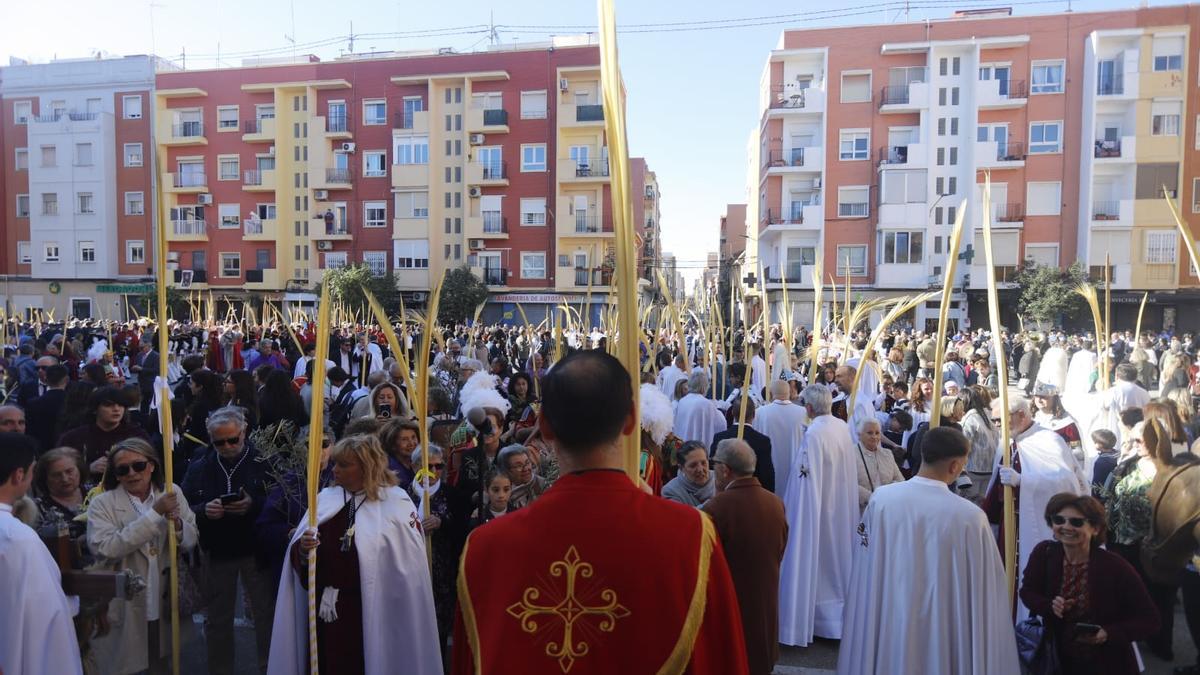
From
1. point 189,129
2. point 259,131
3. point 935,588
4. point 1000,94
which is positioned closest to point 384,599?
point 935,588

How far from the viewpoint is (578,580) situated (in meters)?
1.77

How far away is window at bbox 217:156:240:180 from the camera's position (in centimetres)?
4278

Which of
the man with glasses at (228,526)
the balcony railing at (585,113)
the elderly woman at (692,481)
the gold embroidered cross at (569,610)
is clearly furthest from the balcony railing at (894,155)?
the gold embroidered cross at (569,610)

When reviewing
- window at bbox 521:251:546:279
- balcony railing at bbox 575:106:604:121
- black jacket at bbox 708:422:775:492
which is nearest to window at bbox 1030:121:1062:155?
balcony railing at bbox 575:106:604:121

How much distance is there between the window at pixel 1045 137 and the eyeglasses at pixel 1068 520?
39.2 metres

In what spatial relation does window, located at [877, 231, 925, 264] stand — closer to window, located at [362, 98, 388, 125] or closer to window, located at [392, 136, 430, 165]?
window, located at [392, 136, 430, 165]

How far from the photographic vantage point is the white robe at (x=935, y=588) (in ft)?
12.1

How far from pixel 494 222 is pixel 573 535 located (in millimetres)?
40050

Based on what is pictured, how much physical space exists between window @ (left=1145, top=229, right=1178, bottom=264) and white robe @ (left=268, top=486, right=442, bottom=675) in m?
41.3

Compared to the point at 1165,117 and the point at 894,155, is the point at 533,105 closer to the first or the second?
the point at 894,155

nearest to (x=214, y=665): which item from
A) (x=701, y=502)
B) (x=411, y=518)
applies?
(x=411, y=518)

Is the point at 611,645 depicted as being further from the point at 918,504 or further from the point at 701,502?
the point at 701,502

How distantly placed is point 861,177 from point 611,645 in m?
40.1

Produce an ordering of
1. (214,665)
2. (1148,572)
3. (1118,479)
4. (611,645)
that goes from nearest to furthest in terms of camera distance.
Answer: (611,645)
(214,665)
(1148,572)
(1118,479)
